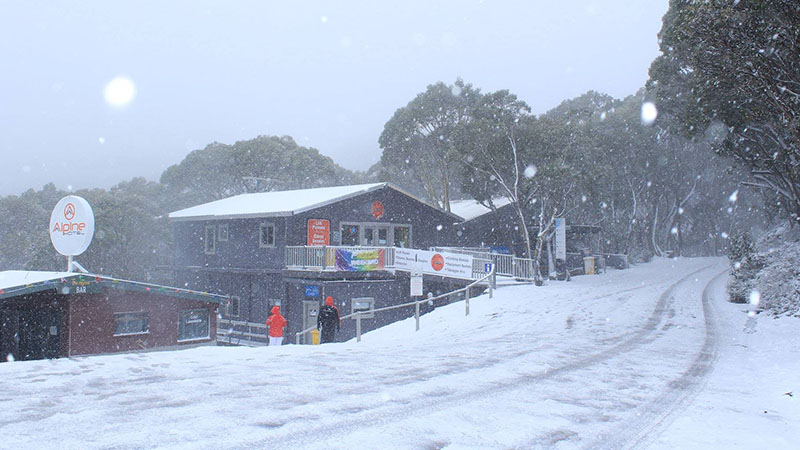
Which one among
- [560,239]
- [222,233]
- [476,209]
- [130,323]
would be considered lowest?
[130,323]

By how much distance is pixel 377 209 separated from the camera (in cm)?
3092

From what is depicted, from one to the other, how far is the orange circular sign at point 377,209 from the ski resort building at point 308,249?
53 millimetres

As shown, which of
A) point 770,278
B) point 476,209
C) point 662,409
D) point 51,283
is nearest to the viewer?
point 662,409

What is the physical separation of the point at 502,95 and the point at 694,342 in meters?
23.6

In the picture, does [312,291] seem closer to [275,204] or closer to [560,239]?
[275,204]

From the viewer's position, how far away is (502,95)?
34062 mm

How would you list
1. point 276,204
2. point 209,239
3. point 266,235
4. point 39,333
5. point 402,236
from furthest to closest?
point 209,239 → point 402,236 → point 276,204 → point 266,235 → point 39,333

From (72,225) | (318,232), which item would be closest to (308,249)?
(318,232)

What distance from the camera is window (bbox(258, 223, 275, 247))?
96.1 ft

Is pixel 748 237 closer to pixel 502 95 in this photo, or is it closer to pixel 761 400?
pixel 502 95

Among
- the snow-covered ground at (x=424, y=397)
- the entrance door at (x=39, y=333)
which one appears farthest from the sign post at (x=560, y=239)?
the entrance door at (x=39, y=333)

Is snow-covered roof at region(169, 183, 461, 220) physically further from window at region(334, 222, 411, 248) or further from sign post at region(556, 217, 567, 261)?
sign post at region(556, 217, 567, 261)

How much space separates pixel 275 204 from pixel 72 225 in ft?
48.3

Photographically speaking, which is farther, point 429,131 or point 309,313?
A: point 429,131
